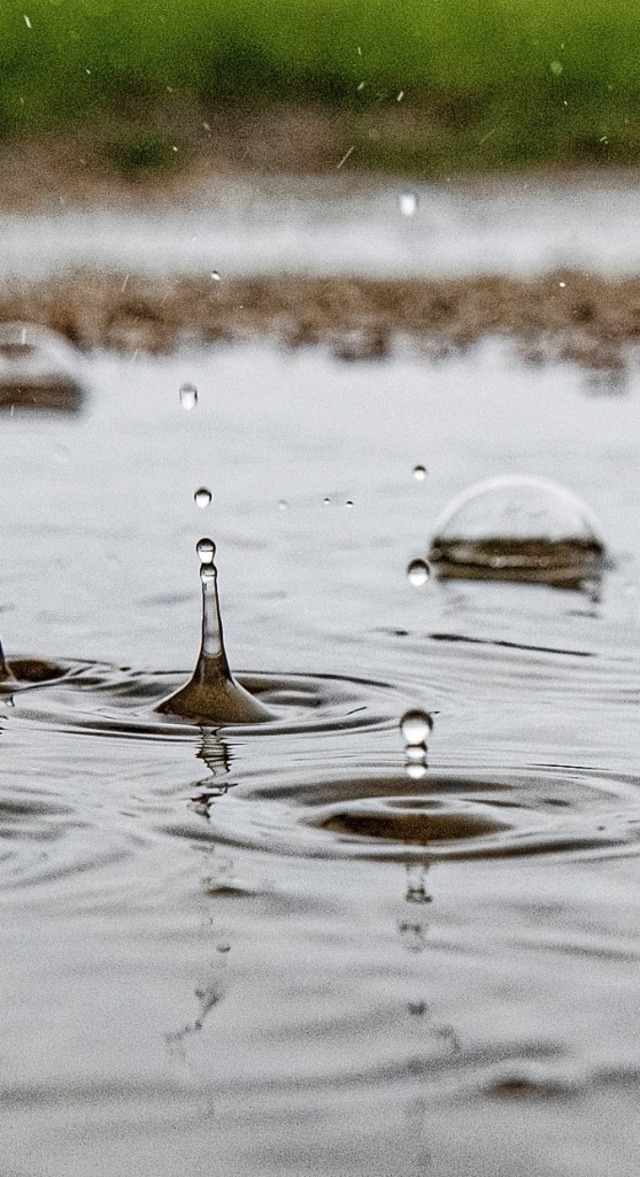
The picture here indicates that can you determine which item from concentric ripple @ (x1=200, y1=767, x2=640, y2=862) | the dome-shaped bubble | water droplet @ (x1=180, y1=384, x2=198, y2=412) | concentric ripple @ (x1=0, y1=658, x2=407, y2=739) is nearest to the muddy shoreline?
water droplet @ (x1=180, y1=384, x2=198, y2=412)

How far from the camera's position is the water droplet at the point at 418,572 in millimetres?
4254

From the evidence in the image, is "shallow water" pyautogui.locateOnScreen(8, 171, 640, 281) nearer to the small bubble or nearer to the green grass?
the green grass

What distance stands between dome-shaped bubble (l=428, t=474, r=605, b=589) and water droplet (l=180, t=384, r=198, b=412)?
290 centimetres

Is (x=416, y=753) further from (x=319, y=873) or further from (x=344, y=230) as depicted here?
(x=344, y=230)

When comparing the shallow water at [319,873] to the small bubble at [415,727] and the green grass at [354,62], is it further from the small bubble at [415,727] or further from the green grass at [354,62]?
the green grass at [354,62]

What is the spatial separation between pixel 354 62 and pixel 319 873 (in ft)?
56.6

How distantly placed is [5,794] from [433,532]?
2517 mm

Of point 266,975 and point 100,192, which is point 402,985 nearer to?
point 266,975

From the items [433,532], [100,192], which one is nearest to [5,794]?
[433,532]

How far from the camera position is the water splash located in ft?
9.34

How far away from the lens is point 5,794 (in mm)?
2377

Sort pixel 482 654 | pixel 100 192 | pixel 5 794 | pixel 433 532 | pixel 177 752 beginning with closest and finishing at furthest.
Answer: pixel 5 794 < pixel 177 752 < pixel 482 654 < pixel 433 532 < pixel 100 192

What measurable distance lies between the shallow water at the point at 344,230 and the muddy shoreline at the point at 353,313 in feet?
3.58

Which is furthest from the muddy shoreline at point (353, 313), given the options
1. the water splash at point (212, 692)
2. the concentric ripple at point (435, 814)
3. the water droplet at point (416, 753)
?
the concentric ripple at point (435, 814)
